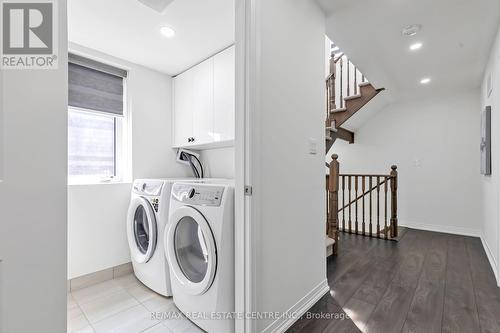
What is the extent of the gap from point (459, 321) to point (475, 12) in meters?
2.39

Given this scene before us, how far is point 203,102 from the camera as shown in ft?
7.98

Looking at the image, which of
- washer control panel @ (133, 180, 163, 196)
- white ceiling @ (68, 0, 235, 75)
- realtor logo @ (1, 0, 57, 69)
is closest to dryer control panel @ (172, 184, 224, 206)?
washer control panel @ (133, 180, 163, 196)

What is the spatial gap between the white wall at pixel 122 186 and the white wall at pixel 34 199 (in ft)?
6.12

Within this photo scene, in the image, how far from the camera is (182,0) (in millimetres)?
1598

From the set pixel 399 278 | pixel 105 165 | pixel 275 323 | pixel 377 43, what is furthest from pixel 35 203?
pixel 377 43

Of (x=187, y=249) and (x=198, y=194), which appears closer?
(x=198, y=194)

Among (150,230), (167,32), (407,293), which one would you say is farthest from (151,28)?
(407,293)

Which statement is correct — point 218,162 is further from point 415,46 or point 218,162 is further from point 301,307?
point 415,46

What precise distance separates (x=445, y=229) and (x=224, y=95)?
166 inches

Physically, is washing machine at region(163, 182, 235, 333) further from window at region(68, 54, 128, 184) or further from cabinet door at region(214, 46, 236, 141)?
window at region(68, 54, 128, 184)

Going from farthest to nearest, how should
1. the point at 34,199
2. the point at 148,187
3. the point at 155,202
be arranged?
the point at 148,187 → the point at 155,202 → the point at 34,199

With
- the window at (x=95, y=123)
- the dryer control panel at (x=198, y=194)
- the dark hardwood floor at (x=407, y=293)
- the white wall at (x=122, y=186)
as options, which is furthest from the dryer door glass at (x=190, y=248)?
the window at (x=95, y=123)

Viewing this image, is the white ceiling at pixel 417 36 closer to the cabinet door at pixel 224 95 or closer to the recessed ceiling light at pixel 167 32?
the cabinet door at pixel 224 95

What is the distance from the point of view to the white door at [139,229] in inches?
82.1
